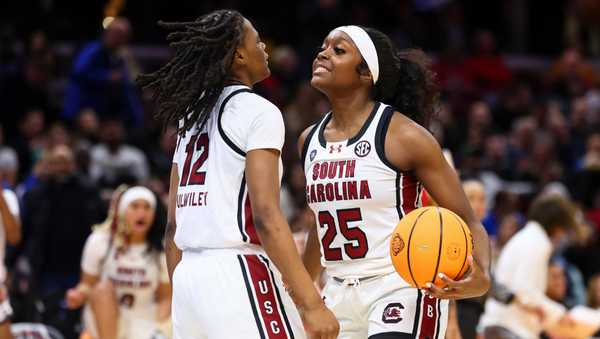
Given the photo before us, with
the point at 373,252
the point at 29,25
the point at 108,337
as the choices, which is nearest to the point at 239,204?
the point at 373,252

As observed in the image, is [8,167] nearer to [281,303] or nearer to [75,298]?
[75,298]

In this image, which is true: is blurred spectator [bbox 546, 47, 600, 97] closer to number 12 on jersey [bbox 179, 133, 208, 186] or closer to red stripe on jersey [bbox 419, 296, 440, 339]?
red stripe on jersey [bbox 419, 296, 440, 339]

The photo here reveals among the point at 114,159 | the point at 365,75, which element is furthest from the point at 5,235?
the point at 114,159

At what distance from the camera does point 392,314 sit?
5352 mm

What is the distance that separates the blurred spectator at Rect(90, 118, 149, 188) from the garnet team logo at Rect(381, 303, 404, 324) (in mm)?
6882

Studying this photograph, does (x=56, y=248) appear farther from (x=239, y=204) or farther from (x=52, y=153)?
(x=239, y=204)

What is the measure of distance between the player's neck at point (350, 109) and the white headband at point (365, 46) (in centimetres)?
12

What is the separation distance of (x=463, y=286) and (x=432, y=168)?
0.56m

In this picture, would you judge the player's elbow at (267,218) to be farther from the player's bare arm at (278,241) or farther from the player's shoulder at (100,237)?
the player's shoulder at (100,237)

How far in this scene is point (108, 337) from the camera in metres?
8.66

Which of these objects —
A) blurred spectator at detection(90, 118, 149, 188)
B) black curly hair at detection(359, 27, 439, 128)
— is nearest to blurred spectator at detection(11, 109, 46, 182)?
blurred spectator at detection(90, 118, 149, 188)

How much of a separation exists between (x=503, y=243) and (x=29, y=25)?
19.7ft

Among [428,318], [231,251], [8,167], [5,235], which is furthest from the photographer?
[8,167]

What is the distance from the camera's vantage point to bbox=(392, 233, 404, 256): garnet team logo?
5188 mm
